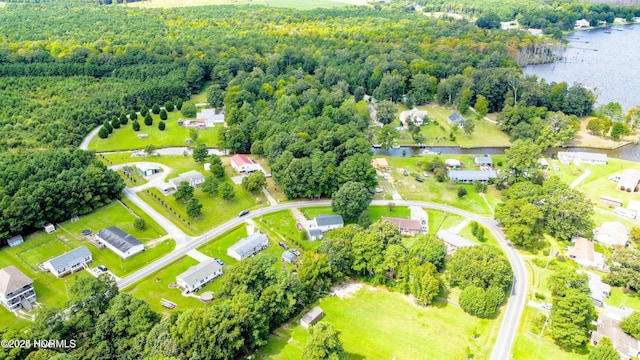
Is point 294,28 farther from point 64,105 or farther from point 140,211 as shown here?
point 140,211

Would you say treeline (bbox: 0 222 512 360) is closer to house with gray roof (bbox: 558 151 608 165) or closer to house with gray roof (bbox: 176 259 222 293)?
house with gray roof (bbox: 176 259 222 293)

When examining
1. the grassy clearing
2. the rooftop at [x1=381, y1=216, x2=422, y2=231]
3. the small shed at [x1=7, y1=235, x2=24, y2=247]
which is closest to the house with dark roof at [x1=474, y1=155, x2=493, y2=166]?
the grassy clearing

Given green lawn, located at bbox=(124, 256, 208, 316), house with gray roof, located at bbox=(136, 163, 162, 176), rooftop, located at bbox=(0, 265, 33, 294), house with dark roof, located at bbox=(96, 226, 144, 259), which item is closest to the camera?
rooftop, located at bbox=(0, 265, 33, 294)

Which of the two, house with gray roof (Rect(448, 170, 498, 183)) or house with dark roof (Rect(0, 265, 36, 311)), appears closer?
house with dark roof (Rect(0, 265, 36, 311))

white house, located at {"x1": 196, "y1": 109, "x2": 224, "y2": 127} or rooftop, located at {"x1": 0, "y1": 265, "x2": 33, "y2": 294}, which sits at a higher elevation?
white house, located at {"x1": 196, "y1": 109, "x2": 224, "y2": 127}

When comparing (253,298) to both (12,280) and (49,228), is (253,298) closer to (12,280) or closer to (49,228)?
(12,280)

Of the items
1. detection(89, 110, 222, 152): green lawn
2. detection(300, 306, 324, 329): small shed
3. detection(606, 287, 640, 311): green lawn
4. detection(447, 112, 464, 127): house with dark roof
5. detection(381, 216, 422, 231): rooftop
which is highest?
detection(447, 112, 464, 127): house with dark roof

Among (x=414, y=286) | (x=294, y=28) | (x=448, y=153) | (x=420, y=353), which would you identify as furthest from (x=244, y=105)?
(x=294, y=28)

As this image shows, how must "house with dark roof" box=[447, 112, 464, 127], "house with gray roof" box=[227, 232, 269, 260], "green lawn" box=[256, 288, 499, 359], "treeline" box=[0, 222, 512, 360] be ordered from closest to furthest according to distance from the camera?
"treeline" box=[0, 222, 512, 360]
"green lawn" box=[256, 288, 499, 359]
"house with gray roof" box=[227, 232, 269, 260]
"house with dark roof" box=[447, 112, 464, 127]
